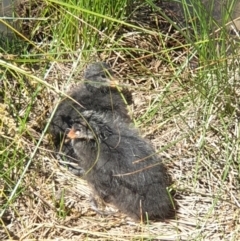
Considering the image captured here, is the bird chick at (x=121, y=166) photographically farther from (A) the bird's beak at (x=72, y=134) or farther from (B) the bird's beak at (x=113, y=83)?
(B) the bird's beak at (x=113, y=83)

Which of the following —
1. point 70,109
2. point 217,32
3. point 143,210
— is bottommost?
point 143,210

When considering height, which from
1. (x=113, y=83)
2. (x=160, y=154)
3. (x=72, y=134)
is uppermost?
(x=113, y=83)

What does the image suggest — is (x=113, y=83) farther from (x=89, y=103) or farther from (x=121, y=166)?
(x=121, y=166)

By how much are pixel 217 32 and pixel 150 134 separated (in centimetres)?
61

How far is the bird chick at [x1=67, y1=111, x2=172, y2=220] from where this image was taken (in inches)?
148

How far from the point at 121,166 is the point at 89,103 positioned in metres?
0.51

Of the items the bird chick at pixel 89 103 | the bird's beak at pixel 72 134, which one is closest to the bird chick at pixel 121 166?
the bird's beak at pixel 72 134

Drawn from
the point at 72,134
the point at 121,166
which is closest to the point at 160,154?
the point at 121,166

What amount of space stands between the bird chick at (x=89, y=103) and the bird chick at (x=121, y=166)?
0.12 m

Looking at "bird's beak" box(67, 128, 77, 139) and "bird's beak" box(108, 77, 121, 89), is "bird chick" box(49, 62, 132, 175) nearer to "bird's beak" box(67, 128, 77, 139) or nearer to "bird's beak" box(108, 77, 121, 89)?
"bird's beak" box(108, 77, 121, 89)

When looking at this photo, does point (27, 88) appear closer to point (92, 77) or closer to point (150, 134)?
point (92, 77)

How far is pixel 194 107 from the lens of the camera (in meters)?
4.10

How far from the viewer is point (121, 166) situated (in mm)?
3799

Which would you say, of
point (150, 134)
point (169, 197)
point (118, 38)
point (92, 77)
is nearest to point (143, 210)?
point (169, 197)
